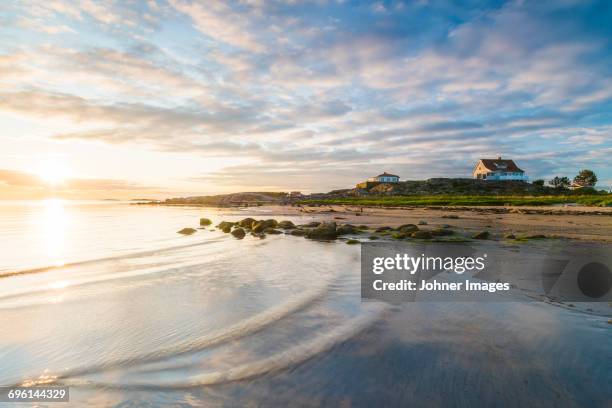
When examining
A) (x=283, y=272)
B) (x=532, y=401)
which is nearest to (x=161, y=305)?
(x=283, y=272)

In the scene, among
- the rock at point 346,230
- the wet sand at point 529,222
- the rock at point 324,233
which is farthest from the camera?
the rock at point 346,230

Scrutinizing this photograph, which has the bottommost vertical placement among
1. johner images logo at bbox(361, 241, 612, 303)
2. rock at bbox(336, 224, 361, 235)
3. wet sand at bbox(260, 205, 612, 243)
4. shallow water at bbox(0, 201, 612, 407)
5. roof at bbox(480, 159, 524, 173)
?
shallow water at bbox(0, 201, 612, 407)

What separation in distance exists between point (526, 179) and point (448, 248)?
102 metres

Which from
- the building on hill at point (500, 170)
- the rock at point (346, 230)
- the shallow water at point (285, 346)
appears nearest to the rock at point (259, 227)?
the rock at point (346, 230)

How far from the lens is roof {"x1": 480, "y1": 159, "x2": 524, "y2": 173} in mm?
98125

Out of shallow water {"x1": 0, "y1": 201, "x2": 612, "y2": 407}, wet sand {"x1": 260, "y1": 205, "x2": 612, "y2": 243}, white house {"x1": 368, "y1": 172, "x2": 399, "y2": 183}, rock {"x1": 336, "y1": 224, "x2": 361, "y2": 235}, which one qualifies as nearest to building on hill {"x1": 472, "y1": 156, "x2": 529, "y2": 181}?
white house {"x1": 368, "y1": 172, "x2": 399, "y2": 183}

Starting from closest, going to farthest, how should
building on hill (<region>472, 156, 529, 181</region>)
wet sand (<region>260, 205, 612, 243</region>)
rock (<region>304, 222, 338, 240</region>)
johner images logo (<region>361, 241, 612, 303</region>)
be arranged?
johner images logo (<region>361, 241, 612, 303</region>)
wet sand (<region>260, 205, 612, 243</region>)
rock (<region>304, 222, 338, 240</region>)
building on hill (<region>472, 156, 529, 181</region>)

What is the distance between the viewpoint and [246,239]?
2031 centimetres

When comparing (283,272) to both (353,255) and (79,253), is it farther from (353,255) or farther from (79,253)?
(79,253)

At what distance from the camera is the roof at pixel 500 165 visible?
322ft

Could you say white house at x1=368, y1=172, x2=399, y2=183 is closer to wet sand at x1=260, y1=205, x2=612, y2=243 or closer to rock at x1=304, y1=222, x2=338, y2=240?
wet sand at x1=260, y1=205, x2=612, y2=243

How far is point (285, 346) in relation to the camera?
5781 millimetres

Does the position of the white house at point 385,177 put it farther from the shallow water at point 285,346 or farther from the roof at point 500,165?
the shallow water at point 285,346

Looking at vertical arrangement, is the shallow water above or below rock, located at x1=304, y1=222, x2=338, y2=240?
below
